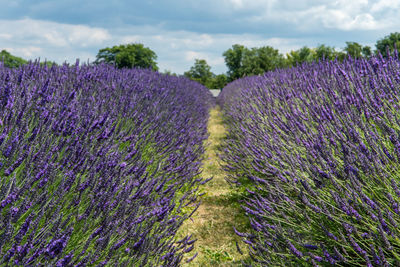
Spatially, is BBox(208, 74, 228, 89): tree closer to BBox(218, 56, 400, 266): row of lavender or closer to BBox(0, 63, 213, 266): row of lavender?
BBox(218, 56, 400, 266): row of lavender

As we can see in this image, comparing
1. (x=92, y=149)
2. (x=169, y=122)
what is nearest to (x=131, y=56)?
(x=169, y=122)

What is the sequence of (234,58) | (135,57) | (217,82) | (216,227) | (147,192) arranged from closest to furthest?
(147,192), (216,227), (135,57), (234,58), (217,82)

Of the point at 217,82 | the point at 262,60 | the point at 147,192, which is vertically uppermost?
the point at 262,60

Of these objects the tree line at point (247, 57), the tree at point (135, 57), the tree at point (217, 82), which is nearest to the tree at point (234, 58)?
the tree line at point (247, 57)

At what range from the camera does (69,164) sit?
1.78 meters

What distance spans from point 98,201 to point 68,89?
1.73m

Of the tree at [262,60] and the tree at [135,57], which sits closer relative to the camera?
the tree at [135,57]

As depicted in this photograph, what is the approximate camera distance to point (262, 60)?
41.9 meters

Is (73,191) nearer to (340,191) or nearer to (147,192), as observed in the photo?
(147,192)

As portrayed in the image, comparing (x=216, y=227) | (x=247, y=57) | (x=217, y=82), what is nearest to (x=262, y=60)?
(x=247, y=57)

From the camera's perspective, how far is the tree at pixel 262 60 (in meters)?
39.3

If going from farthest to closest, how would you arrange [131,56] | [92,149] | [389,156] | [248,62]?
[248,62], [131,56], [92,149], [389,156]

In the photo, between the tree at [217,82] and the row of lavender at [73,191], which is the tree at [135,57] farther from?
the tree at [217,82]

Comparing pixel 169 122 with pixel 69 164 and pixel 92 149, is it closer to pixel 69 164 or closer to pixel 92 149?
pixel 92 149
